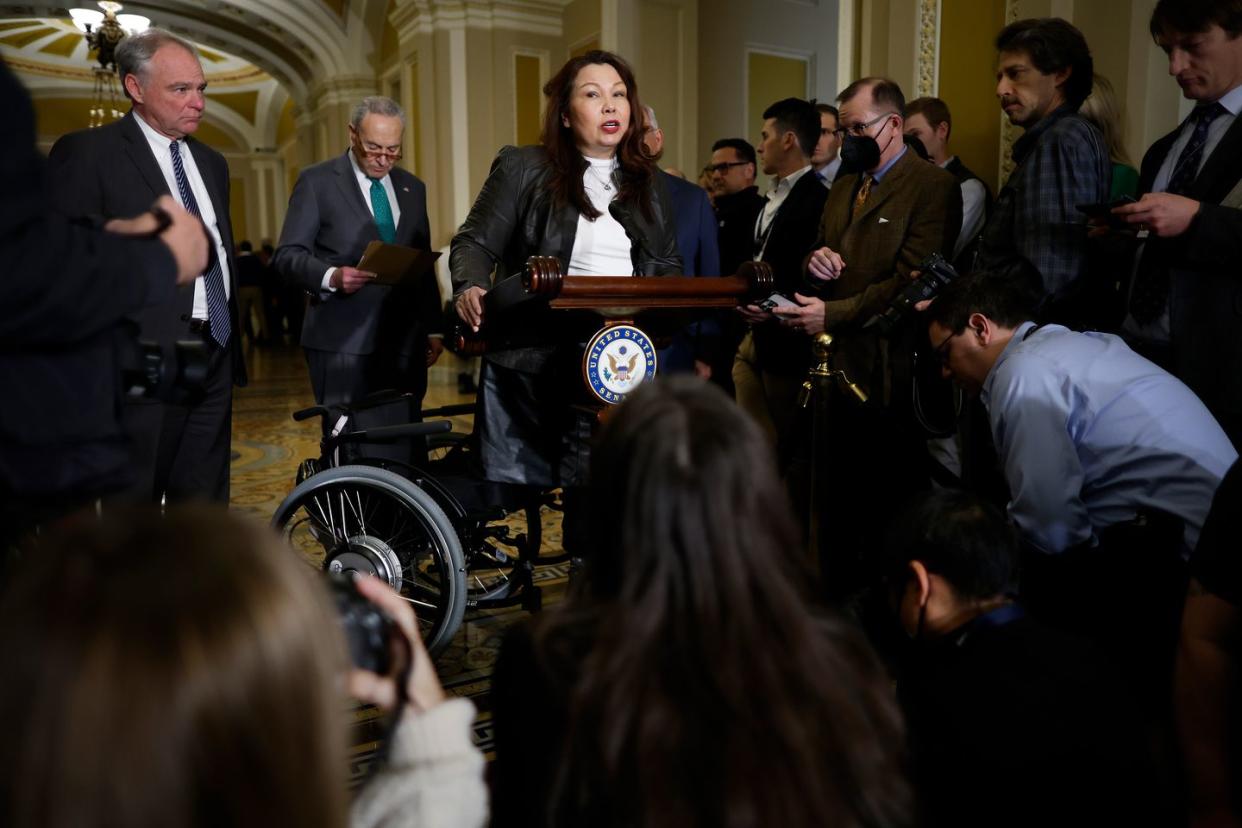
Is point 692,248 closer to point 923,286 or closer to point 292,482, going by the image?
point 923,286

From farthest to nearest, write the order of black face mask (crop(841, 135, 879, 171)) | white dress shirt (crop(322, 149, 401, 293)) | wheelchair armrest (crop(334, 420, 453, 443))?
white dress shirt (crop(322, 149, 401, 293)) < black face mask (crop(841, 135, 879, 171)) < wheelchair armrest (crop(334, 420, 453, 443))

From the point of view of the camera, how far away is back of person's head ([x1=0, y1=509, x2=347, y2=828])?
1.88 feet

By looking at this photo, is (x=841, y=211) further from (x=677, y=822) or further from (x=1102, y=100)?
(x=677, y=822)

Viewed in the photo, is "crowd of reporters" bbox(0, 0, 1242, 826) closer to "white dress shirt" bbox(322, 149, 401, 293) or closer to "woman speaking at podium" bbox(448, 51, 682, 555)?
"woman speaking at podium" bbox(448, 51, 682, 555)

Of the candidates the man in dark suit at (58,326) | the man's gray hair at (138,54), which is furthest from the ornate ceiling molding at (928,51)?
the man in dark suit at (58,326)

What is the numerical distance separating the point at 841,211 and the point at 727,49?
574 cm

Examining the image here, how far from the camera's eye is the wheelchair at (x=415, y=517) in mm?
2172

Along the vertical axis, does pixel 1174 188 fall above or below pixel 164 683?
above

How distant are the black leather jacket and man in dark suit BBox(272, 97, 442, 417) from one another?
78 centimetres

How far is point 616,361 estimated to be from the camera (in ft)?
6.40

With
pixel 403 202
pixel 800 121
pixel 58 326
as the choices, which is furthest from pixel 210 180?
pixel 800 121

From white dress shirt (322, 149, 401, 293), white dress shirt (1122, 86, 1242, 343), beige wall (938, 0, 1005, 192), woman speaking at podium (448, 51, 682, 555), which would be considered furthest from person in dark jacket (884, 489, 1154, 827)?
beige wall (938, 0, 1005, 192)

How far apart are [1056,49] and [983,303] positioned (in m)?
0.85

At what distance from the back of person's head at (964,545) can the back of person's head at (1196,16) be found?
143cm
